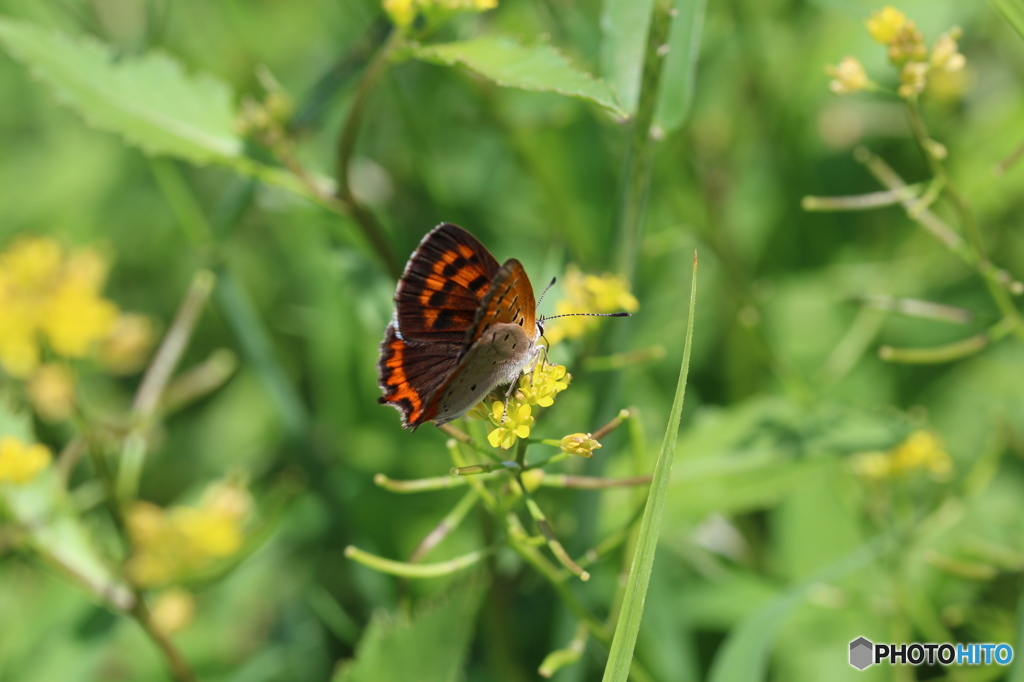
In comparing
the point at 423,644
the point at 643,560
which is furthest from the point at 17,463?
the point at 643,560

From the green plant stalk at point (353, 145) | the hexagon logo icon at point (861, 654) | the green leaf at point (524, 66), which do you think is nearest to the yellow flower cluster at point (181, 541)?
the green plant stalk at point (353, 145)

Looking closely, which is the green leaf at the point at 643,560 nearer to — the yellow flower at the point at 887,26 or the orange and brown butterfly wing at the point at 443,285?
the orange and brown butterfly wing at the point at 443,285

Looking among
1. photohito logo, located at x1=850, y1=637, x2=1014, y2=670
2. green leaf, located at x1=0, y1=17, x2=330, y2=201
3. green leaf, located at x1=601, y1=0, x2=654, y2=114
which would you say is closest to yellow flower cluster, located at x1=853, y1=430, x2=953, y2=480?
photohito logo, located at x1=850, y1=637, x2=1014, y2=670

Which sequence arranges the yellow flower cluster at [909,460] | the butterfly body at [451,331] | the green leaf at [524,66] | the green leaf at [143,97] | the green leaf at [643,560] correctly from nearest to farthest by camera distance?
1. the green leaf at [643,560]
2. the green leaf at [524,66]
3. the butterfly body at [451,331]
4. the green leaf at [143,97]
5. the yellow flower cluster at [909,460]

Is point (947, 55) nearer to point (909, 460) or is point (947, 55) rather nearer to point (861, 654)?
point (909, 460)

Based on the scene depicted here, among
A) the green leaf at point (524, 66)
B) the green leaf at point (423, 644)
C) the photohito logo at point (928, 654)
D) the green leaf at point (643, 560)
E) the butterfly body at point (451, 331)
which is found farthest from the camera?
the photohito logo at point (928, 654)

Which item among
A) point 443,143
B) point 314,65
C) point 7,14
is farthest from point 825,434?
point 7,14
